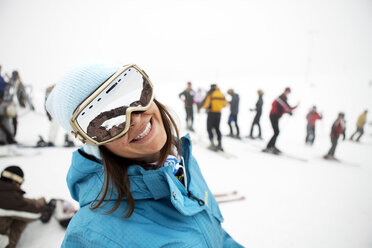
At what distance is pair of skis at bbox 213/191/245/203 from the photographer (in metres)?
3.01

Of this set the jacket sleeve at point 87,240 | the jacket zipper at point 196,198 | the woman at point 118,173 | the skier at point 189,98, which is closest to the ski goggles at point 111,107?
the woman at point 118,173

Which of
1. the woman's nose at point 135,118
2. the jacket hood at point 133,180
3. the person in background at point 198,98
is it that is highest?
the woman's nose at point 135,118

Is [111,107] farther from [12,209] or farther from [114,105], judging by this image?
[12,209]

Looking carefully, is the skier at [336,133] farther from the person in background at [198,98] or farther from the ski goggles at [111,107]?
the ski goggles at [111,107]

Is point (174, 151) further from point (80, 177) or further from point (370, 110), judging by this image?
point (370, 110)

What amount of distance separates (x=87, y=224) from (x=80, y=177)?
24 centimetres

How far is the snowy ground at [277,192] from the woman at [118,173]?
6.35ft

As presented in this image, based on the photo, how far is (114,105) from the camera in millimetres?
913

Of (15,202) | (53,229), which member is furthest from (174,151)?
(53,229)

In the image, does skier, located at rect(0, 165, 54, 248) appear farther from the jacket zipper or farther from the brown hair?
the jacket zipper

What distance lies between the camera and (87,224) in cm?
69

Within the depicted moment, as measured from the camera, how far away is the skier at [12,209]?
1.83 m

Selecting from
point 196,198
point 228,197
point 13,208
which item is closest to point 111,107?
point 196,198

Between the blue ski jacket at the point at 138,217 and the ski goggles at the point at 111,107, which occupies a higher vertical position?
the ski goggles at the point at 111,107
